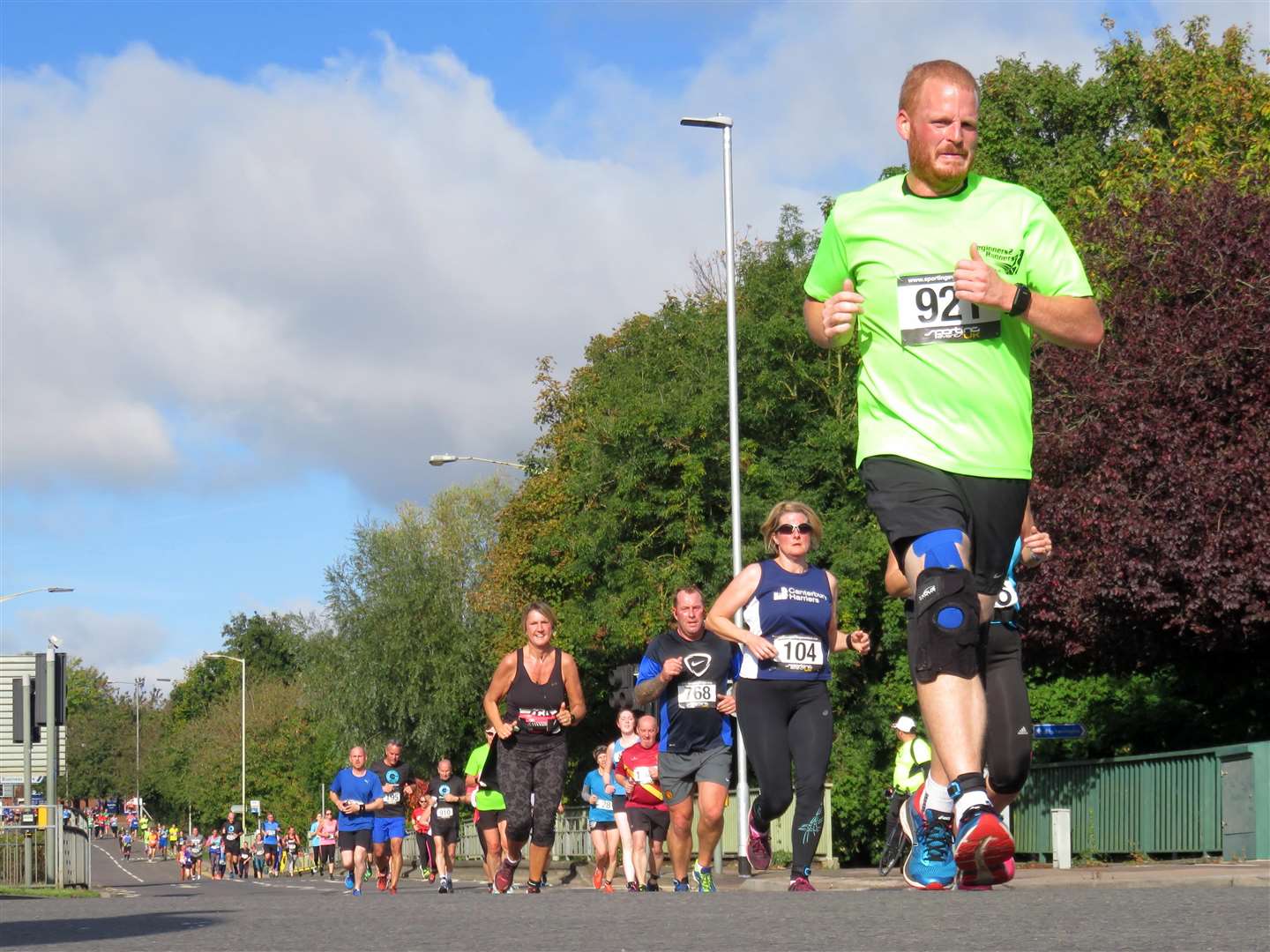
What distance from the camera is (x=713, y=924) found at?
6.49 meters

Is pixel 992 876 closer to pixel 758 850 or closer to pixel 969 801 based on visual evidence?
pixel 969 801

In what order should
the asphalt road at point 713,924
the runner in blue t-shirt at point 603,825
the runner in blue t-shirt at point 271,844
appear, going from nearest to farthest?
the asphalt road at point 713,924 → the runner in blue t-shirt at point 603,825 → the runner in blue t-shirt at point 271,844

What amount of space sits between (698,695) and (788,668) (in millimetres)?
3082

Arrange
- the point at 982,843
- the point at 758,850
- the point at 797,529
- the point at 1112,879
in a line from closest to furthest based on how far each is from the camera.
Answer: the point at 982,843, the point at 797,529, the point at 758,850, the point at 1112,879

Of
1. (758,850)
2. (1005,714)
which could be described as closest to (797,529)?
(758,850)

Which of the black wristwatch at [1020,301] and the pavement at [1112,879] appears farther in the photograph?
the pavement at [1112,879]

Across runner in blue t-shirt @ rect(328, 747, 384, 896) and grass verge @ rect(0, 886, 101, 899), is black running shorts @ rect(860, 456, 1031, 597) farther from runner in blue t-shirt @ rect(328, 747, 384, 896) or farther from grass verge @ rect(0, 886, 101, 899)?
grass verge @ rect(0, 886, 101, 899)

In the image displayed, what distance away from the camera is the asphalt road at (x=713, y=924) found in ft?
17.9

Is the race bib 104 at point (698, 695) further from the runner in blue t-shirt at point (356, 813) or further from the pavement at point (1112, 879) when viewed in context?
the runner in blue t-shirt at point (356, 813)

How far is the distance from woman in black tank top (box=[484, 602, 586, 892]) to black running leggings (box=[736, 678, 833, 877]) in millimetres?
3132

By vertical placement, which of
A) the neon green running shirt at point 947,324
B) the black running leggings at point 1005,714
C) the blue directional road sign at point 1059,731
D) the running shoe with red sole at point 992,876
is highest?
the neon green running shirt at point 947,324

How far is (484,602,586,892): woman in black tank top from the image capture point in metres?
13.7

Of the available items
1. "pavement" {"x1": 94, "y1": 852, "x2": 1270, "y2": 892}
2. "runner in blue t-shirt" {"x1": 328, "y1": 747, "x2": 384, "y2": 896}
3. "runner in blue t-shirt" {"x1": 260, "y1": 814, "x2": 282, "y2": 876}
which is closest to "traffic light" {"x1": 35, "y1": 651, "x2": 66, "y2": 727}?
"runner in blue t-shirt" {"x1": 328, "y1": 747, "x2": 384, "y2": 896}

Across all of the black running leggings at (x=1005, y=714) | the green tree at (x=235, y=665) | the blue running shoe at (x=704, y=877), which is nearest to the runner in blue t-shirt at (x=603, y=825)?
the blue running shoe at (x=704, y=877)
